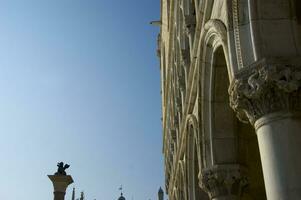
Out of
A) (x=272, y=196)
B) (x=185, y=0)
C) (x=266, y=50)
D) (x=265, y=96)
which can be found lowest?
(x=272, y=196)

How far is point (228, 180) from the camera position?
1061cm

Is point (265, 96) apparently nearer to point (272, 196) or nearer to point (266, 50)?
point (266, 50)

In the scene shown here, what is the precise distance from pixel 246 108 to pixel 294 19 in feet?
5.78

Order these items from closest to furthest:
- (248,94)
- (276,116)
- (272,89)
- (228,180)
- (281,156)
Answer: (281,156)
(276,116)
(272,89)
(248,94)
(228,180)

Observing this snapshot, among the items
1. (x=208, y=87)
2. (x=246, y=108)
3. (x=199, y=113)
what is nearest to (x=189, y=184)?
(x=199, y=113)

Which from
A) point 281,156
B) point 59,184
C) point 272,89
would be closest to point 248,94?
point 272,89

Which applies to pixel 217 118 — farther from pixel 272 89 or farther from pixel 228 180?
pixel 272 89

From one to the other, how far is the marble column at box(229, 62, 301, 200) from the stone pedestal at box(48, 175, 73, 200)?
14283mm

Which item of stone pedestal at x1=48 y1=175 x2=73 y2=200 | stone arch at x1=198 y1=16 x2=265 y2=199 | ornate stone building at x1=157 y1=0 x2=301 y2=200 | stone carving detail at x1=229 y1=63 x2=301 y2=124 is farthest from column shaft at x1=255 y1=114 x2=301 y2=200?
stone pedestal at x1=48 y1=175 x2=73 y2=200

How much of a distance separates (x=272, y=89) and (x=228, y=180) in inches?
155

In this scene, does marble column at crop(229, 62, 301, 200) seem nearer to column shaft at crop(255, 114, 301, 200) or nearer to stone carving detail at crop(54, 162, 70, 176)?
column shaft at crop(255, 114, 301, 200)

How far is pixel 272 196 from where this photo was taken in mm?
6559

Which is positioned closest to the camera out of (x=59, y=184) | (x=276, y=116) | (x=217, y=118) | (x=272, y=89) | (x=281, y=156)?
(x=281, y=156)

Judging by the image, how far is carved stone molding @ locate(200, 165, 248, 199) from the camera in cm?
1057
